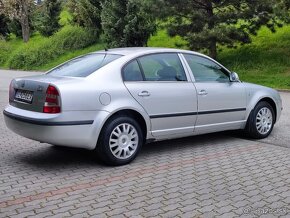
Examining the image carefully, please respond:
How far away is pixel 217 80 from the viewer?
6730 millimetres

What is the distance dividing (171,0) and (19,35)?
88.7 ft

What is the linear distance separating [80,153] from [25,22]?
33865 mm

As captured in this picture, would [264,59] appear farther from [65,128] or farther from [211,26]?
[65,128]

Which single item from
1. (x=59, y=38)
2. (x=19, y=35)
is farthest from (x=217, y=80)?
(x=19, y=35)

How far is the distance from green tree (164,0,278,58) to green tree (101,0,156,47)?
4800mm

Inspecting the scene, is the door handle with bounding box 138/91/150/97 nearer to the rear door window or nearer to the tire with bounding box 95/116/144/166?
the rear door window

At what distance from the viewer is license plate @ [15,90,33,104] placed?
5.38 metres

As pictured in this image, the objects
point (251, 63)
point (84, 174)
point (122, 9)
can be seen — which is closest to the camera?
point (84, 174)

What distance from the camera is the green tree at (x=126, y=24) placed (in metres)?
22.7

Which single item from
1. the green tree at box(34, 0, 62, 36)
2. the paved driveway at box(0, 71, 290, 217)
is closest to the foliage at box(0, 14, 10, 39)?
the green tree at box(34, 0, 62, 36)

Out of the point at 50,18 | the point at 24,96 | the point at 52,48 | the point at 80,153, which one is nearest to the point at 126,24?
the point at 52,48

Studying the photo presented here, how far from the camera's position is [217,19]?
1708cm

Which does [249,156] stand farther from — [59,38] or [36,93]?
[59,38]

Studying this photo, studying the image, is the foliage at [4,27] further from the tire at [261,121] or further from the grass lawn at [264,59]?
the tire at [261,121]
